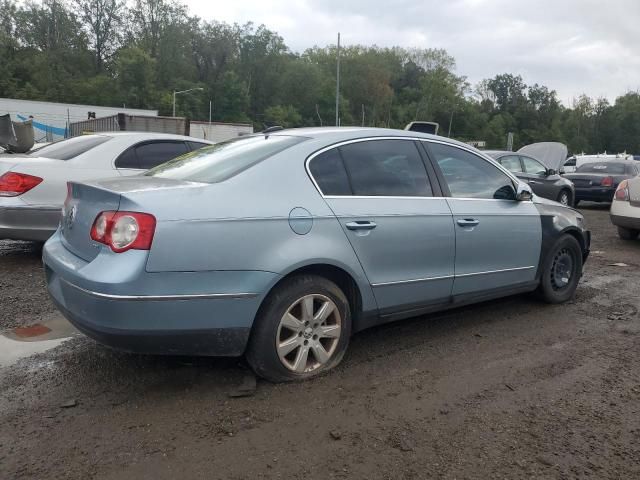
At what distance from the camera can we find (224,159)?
11.9 ft

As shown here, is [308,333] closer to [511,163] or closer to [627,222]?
[627,222]

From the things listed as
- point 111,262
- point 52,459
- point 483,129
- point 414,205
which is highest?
point 483,129

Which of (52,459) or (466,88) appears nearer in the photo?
(52,459)

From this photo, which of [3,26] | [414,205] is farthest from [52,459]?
[3,26]

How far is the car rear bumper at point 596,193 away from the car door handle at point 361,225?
44.2 feet

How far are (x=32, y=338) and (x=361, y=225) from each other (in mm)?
2576

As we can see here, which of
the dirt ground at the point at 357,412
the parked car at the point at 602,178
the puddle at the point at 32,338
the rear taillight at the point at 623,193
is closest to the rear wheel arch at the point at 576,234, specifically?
the dirt ground at the point at 357,412

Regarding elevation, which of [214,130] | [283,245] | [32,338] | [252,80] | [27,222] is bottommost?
[32,338]

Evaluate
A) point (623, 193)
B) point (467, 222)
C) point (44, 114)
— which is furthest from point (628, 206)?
point (44, 114)

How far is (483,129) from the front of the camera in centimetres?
10019

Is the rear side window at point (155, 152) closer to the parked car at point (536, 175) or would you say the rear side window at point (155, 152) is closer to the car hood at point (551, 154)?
the parked car at point (536, 175)

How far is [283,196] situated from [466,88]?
115 metres

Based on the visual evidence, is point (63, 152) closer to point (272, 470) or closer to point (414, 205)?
point (414, 205)

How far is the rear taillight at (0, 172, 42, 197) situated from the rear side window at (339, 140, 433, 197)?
375 cm
